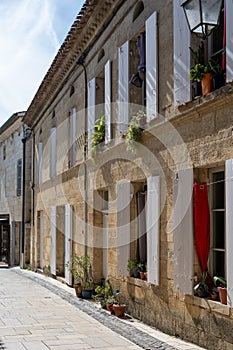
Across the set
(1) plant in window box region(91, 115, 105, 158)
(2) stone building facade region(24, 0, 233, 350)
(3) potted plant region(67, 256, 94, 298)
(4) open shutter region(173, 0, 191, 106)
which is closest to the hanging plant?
(2) stone building facade region(24, 0, 233, 350)

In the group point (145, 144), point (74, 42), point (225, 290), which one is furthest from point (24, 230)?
point (225, 290)

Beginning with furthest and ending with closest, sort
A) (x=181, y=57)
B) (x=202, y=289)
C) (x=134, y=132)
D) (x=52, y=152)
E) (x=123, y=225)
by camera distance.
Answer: (x=52, y=152)
(x=123, y=225)
(x=134, y=132)
(x=181, y=57)
(x=202, y=289)

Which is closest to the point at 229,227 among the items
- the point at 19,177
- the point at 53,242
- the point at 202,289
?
the point at 202,289

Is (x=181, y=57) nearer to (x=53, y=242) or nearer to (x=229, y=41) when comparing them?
(x=229, y=41)

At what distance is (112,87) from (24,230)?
12.6 m

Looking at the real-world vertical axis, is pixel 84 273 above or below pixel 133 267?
below

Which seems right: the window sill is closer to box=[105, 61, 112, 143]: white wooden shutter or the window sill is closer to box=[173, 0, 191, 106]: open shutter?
box=[173, 0, 191, 106]: open shutter

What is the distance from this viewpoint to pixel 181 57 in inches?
300

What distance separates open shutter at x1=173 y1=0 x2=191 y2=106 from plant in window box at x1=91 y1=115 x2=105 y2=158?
12.8 ft

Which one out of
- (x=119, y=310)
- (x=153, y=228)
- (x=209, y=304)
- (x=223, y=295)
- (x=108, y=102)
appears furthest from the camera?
(x=108, y=102)

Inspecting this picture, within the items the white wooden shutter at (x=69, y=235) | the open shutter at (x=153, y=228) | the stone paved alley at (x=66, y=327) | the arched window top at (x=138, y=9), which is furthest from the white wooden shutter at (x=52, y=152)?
the open shutter at (x=153, y=228)

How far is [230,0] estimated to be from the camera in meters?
6.28

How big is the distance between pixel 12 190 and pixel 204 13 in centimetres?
2041

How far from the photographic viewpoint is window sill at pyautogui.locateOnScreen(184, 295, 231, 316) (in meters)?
6.46
